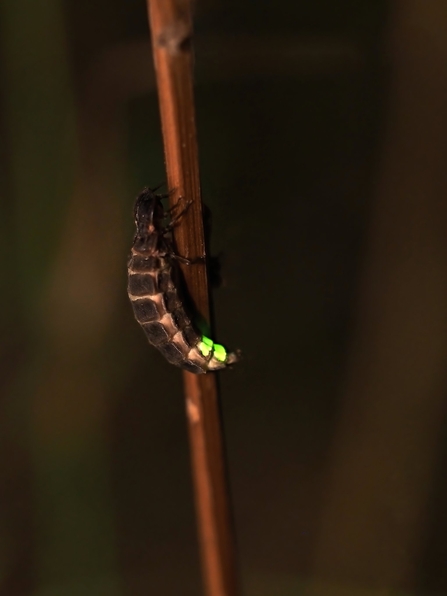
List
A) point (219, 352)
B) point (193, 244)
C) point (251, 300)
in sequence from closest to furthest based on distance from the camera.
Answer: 1. point (193, 244)
2. point (219, 352)
3. point (251, 300)

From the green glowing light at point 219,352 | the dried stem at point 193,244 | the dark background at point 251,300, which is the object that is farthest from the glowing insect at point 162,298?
the dark background at point 251,300

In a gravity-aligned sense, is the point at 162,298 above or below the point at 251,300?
above

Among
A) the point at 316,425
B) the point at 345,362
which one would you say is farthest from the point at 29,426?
the point at 345,362

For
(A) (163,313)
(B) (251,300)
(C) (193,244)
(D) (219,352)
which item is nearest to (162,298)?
(A) (163,313)

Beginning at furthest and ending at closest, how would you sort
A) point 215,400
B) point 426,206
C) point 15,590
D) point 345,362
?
point 15,590
point 345,362
point 426,206
point 215,400

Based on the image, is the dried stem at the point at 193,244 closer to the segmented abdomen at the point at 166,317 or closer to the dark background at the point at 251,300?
the segmented abdomen at the point at 166,317

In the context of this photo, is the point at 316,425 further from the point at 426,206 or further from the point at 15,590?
the point at 15,590

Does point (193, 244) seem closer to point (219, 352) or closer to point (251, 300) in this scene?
point (219, 352)
